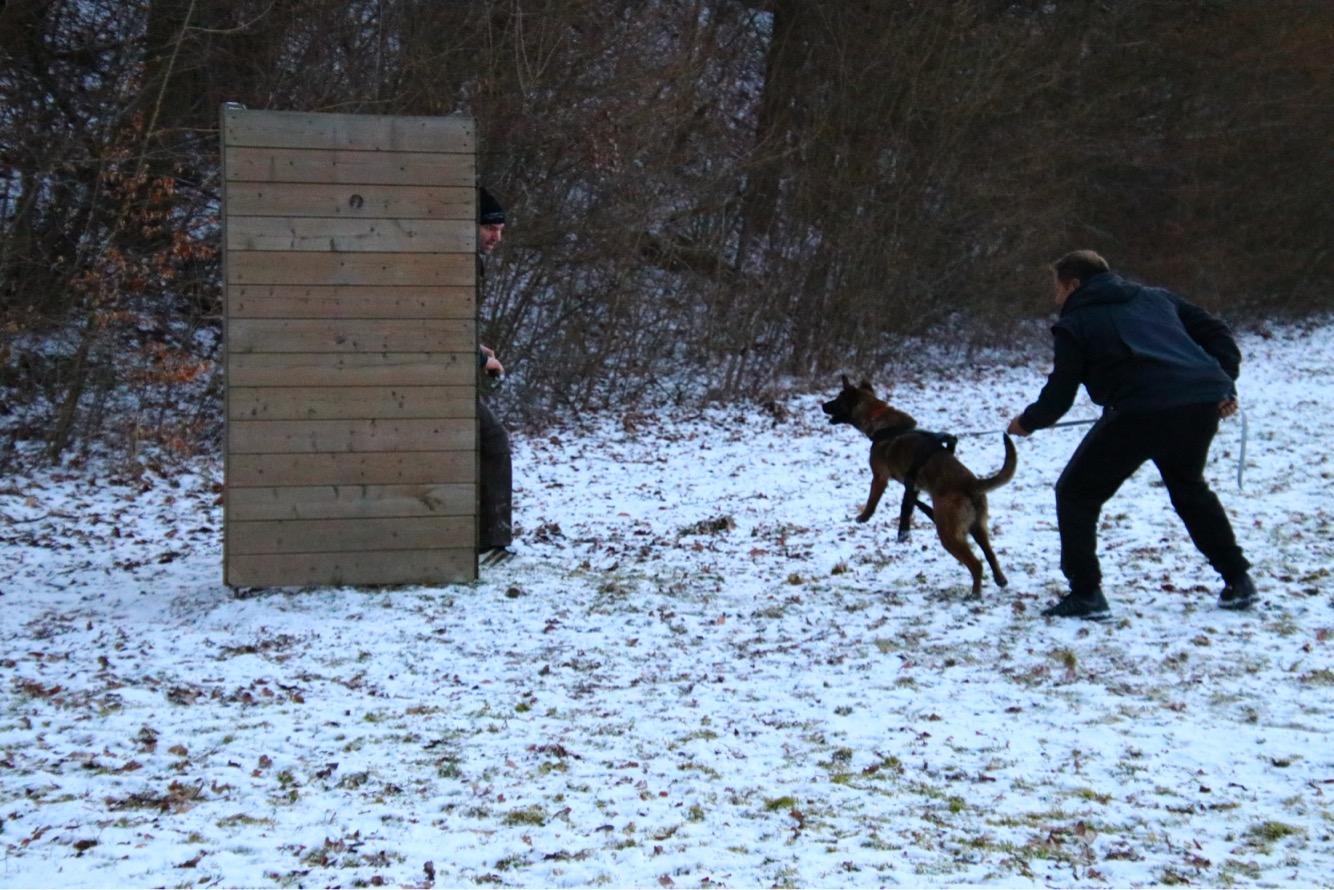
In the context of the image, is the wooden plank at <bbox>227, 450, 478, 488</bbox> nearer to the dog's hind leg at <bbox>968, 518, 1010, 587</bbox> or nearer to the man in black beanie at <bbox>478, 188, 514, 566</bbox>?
the man in black beanie at <bbox>478, 188, 514, 566</bbox>

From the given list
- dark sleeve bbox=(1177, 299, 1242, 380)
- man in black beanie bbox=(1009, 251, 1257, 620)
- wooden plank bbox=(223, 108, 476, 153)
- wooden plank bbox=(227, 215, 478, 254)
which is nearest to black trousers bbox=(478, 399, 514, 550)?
wooden plank bbox=(227, 215, 478, 254)

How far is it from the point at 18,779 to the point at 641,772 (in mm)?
2053

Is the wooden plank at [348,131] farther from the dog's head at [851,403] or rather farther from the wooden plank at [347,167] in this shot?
the dog's head at [851,403]

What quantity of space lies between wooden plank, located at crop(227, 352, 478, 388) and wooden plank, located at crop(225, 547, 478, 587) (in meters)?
0.93

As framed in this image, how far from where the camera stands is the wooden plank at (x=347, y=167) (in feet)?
22.2

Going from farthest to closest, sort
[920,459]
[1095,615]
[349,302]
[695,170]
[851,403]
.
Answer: [695,170]
[851,403]
[920,459]
[349,302]
[1095,615]

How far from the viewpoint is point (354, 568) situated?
7.14 metres

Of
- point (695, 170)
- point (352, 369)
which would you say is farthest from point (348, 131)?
point (695, 170)

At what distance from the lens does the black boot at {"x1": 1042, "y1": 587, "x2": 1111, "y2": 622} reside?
21.3 feet

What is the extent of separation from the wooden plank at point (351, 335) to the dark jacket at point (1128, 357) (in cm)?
302

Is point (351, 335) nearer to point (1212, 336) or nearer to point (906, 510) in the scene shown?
point (906, 510)

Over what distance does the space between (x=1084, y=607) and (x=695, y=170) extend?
1030cm

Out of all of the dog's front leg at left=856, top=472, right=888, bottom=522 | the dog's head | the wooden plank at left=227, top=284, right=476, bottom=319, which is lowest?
the dog's front leg at left=856, top=472, right=888, bottom=522

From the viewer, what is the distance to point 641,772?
4516 mm
